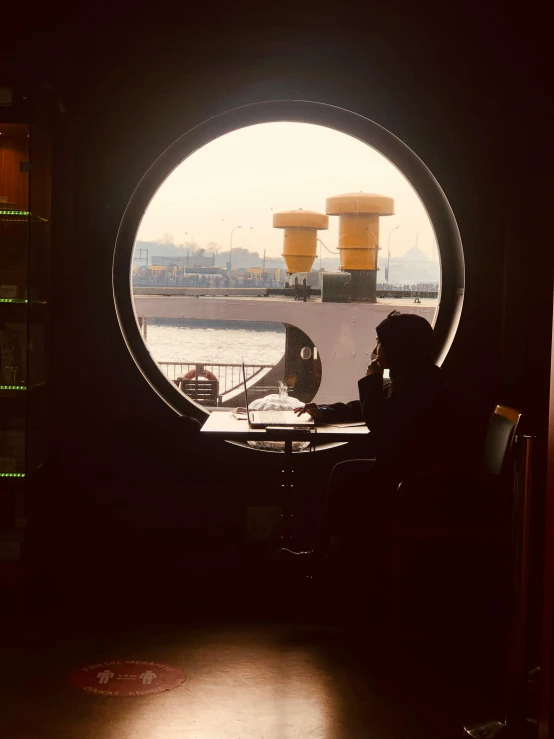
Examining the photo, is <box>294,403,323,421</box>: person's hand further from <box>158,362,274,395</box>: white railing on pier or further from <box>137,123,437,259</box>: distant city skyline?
<box>137,123,437,259</box>: distant city skyline

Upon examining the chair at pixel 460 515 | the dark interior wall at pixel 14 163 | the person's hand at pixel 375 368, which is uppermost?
the dark interior wall at pixel 14 163

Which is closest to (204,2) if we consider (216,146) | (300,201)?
(216,146)

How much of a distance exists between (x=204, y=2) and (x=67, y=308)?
61.9 inches

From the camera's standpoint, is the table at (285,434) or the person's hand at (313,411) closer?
the table at (285,434)

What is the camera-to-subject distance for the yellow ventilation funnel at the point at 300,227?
4387 mm

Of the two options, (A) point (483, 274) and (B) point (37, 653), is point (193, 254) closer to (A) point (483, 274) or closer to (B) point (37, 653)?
(A) point (483, 274)

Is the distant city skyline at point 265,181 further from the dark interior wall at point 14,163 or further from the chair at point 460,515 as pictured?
the chair at point 460,515

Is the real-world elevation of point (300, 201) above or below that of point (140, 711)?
above

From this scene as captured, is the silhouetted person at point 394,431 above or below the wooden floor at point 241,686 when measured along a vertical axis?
above

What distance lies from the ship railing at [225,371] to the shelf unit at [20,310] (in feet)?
2.66

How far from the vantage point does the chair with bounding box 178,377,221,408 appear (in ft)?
14.8

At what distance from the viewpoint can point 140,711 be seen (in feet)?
9.53

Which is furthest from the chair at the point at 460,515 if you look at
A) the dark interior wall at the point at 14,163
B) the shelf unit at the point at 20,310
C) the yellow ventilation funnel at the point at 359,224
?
the dark interior wall at the point at 14,163

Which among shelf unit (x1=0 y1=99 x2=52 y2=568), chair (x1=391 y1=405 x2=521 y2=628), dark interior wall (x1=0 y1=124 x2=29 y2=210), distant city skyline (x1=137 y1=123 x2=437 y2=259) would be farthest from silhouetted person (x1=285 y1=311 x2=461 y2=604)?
dark interior wall (x1=0 y1=124 x2=29 y2=210)
